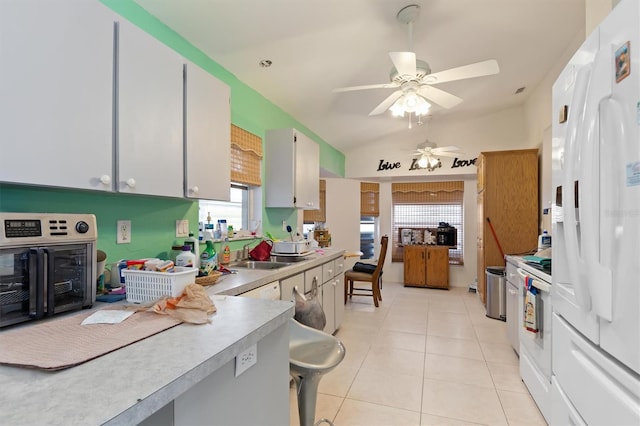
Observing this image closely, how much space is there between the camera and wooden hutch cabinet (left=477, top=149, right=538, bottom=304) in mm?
4293

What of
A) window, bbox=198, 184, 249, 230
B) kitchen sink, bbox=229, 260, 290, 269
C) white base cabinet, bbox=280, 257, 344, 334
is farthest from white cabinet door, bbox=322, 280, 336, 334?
window, bbox=198, 184, 249, 230

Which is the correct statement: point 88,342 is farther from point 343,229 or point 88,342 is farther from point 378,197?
point 378,197

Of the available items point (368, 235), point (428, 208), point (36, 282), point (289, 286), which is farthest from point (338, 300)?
point (428, 208)

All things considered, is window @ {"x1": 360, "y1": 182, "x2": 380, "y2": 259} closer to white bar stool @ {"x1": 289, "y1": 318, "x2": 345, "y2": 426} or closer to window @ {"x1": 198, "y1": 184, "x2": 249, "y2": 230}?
window @ {"x1": 198, "y1": 184, "x2": 249, "y2": 230}

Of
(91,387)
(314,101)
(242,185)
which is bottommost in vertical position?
(91,387)

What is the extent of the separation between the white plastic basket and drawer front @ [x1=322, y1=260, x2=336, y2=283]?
182cm

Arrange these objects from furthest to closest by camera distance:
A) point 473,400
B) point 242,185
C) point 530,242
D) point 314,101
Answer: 1. point 530,242
2. point 314,101
3. point 242,185
4. point 473,400

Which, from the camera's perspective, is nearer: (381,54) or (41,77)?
(41,77)

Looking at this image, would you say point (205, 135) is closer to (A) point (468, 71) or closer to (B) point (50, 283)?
(B) point (50, 283)

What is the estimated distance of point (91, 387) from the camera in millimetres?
661

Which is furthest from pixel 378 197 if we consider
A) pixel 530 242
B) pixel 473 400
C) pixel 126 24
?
pixel 126 24

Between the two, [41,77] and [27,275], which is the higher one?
[41,77]

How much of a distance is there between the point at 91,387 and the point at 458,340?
3468 mm

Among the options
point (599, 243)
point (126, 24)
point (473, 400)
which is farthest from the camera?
point (473, 400)
